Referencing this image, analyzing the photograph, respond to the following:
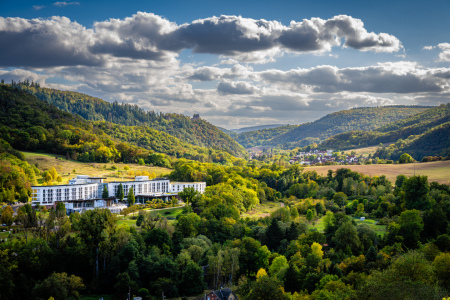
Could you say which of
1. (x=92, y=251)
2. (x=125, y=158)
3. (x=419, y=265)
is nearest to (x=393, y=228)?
(x=419, y=265)

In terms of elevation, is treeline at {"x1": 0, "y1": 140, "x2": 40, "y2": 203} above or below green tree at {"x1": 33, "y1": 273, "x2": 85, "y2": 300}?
above

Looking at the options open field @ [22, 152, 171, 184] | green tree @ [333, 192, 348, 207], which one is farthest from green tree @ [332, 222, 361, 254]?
open field @ [22, 152, 171, 184]

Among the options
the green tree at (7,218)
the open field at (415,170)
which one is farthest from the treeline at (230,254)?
the open field at (415,170)

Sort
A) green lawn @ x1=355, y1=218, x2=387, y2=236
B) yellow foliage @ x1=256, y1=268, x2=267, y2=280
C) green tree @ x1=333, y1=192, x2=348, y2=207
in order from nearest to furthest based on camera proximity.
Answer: yellow foliage @ x1=256, y1=268, x2=267, y2=280
green lawn @ x1=355, y1=218, x2=387, y2=236
green tree @ x1=333, y1=192, x2=348, y2=207

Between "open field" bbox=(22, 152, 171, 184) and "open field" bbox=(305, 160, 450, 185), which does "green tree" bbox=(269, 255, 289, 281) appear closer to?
"open field" bbox=(305, 160, 450, 185)

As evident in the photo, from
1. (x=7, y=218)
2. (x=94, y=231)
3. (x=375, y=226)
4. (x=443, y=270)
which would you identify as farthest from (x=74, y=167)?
(x=443, y=270)
